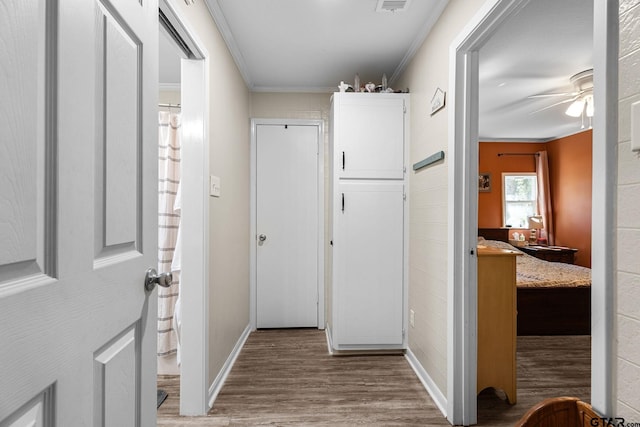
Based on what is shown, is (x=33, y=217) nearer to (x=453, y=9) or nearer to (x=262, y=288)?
(x=453, y=9)

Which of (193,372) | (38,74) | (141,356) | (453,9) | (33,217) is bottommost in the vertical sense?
(193,372)

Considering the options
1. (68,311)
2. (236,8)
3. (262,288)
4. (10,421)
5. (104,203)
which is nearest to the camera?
(10,421)

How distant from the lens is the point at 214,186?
88.2 inches

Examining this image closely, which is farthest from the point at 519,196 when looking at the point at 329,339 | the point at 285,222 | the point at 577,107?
the point at 329,339

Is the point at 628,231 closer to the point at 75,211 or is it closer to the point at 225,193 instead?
the point at 75,211

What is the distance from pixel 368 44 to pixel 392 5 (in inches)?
21.0

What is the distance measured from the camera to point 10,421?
0.58 m

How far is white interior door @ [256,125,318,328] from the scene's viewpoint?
3588 mm

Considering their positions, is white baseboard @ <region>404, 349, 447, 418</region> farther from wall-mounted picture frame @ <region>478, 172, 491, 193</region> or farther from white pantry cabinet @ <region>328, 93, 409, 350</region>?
wall-mounted picture frame @ <region>478, 172, 491, 193</region>

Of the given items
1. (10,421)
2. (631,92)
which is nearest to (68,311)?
(10,421)

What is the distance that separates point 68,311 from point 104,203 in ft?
0.88

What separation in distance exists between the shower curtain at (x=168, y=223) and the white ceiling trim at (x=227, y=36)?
679mm

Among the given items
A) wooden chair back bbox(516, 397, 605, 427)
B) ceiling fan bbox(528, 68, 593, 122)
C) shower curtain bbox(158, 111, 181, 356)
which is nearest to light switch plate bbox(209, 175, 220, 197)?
shower curtain bbox(158, 111, 181, 356)

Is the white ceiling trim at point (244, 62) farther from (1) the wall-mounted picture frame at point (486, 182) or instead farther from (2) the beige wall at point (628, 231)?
(1) the wall-mounted picture frame at point (486, 182)
